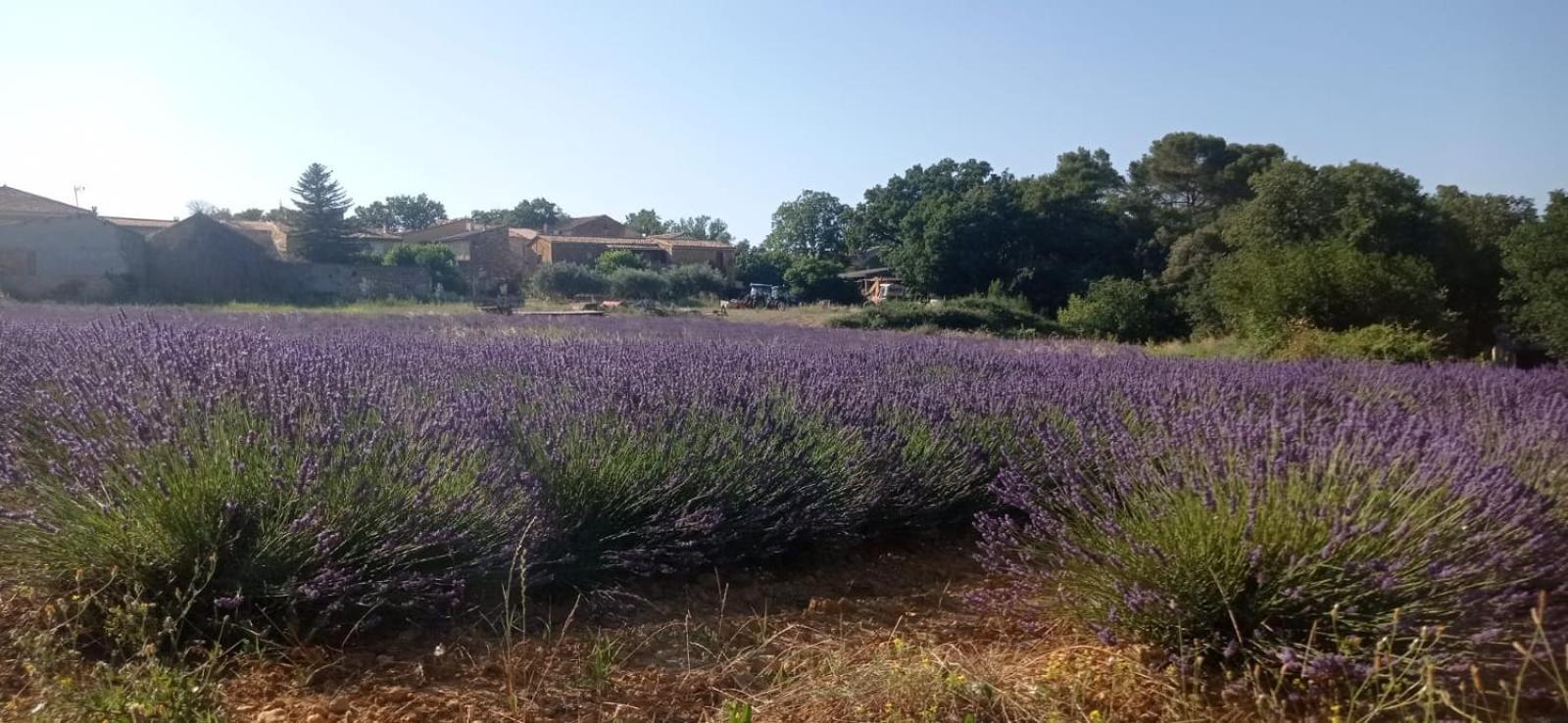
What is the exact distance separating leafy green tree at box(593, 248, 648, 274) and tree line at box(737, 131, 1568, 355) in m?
7.05

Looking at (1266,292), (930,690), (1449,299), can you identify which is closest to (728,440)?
(930,690)

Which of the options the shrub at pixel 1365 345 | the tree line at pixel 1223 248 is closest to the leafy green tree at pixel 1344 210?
the tree line at pixel 1223 248

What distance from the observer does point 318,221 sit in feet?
123

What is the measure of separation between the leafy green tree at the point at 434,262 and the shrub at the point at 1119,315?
21.3 m

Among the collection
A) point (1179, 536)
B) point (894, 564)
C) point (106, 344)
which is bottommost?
point (894, 564)

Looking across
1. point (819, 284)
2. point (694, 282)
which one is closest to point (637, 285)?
point (694, 282)

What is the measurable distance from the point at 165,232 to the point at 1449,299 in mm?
34873

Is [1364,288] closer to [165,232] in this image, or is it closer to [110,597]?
[110,597]

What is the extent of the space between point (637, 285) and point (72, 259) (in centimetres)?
1826

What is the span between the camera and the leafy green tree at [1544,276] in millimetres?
19469

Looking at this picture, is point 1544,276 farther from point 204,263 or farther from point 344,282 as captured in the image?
point 204,263

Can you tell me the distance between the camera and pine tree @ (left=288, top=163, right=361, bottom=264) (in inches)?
1467

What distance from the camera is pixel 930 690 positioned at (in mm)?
2240

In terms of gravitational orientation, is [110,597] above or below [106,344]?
below
